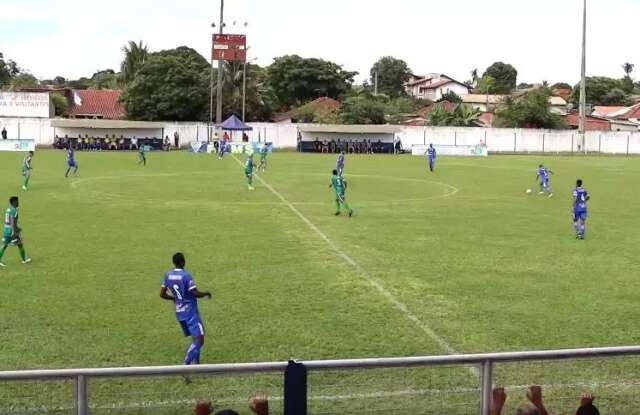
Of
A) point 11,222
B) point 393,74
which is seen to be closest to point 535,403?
point 11,222

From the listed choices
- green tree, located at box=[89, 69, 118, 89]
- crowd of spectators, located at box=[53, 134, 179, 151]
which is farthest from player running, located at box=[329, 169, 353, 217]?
green tree, located at box=[89, 69, 118, 89]

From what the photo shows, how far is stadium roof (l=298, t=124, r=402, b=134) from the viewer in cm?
Result: 7538

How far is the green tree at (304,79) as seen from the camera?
102m

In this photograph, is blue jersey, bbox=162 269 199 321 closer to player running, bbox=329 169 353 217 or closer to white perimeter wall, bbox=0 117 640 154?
player running, bbox=329 169 353 217

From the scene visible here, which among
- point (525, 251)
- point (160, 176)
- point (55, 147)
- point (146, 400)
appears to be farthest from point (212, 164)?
point (146, 400)

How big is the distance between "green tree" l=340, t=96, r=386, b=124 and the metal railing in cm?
7905

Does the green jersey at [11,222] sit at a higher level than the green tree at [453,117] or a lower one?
lower

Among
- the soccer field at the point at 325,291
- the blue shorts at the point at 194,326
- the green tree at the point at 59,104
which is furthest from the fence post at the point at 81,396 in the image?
the green tree at the point at 59,104

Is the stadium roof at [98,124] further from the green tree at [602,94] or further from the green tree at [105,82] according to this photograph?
the green tree at [602,94]

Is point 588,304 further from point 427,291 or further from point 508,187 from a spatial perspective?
point 508,187

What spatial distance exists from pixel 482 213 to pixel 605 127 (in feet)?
259

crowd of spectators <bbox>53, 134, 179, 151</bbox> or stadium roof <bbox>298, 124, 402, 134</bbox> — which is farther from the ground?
stadium roof <bbox>298, 124, 402, 134</bbox>

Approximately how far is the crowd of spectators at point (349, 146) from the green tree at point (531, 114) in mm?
19703

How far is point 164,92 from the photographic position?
82062 millimetres
